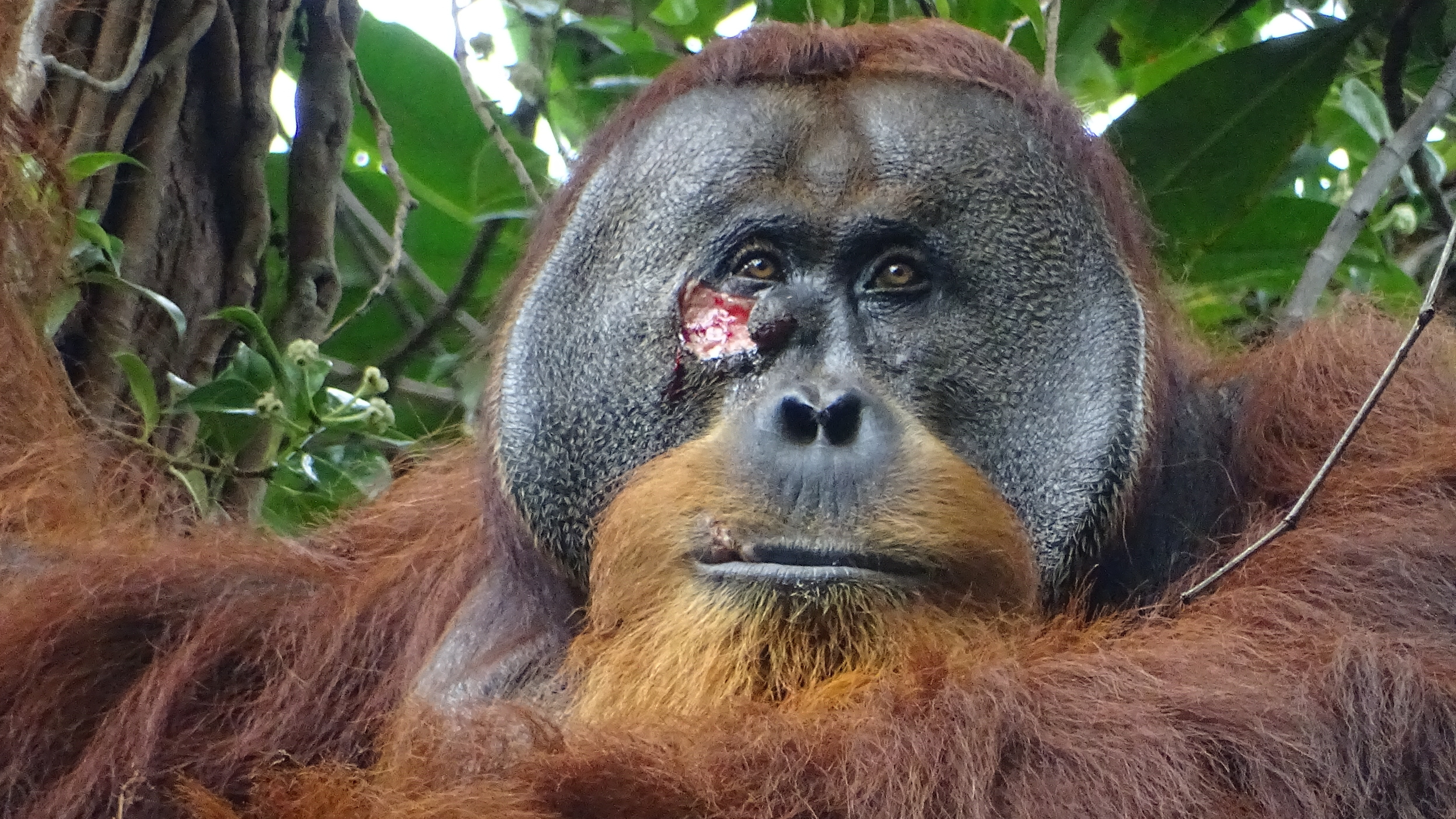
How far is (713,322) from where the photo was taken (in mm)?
2328

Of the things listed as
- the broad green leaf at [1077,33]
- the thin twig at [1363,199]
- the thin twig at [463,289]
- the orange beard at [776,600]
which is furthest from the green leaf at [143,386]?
the thin twig at [1363,199]

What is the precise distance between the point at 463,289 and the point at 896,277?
139 centimetres

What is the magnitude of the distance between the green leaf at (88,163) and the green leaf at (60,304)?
7.4 inches

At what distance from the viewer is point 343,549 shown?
10.3 feet

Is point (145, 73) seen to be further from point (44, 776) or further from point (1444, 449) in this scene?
point (1444, 449)

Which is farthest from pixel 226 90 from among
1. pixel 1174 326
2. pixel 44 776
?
pixel 1174 326

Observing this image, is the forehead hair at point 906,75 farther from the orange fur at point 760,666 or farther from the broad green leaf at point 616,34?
the broad green leaf at point 616,34

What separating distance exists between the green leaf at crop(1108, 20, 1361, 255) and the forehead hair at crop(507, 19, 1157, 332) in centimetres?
53

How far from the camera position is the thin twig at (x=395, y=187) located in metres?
3.11

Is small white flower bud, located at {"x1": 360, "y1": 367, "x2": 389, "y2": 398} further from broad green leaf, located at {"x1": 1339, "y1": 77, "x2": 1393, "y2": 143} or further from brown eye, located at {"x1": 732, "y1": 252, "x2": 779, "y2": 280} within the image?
broad green leaf, located at {"x1": 1339, "y1": 77, "x2": 1393, "y2": 143}

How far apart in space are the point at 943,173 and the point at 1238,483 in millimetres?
605

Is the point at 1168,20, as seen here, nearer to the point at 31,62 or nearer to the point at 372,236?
the point at 372,236

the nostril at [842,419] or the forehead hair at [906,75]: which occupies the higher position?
the forehead hair at [906,75]

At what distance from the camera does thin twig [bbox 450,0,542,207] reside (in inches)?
124
